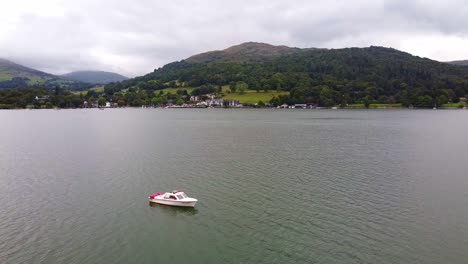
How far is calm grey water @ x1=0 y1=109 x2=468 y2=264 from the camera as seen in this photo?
28.2m

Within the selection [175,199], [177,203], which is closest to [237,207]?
[177,203]

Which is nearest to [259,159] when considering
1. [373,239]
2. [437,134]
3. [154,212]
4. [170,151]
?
[170,151]

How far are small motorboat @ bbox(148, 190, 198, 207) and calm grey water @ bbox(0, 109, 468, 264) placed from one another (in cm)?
77

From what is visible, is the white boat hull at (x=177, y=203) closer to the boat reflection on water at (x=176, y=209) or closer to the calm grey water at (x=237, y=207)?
the boat reflection on water at (x=176, y=209)

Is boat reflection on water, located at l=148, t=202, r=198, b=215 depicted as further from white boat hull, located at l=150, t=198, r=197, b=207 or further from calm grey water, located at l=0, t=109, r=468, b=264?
white boat hull, located at l=150, t=198, r=197, b=207

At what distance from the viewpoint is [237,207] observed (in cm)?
3834

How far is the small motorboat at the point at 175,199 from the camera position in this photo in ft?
125

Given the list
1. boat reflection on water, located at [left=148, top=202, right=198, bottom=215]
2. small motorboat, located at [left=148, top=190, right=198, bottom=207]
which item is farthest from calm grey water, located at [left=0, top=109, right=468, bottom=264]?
small motorboat, located at [left=148, top=190, right=198, bottom=207]

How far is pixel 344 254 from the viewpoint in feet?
90.1

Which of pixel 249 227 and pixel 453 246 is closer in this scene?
pixel 453 246

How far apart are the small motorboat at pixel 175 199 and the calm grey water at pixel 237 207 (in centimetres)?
77

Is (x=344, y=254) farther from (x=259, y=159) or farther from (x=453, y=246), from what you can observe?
(x=259, y=159)

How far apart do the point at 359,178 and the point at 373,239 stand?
71.8 feet

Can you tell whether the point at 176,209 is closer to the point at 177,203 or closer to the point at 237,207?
the point at 177,203
